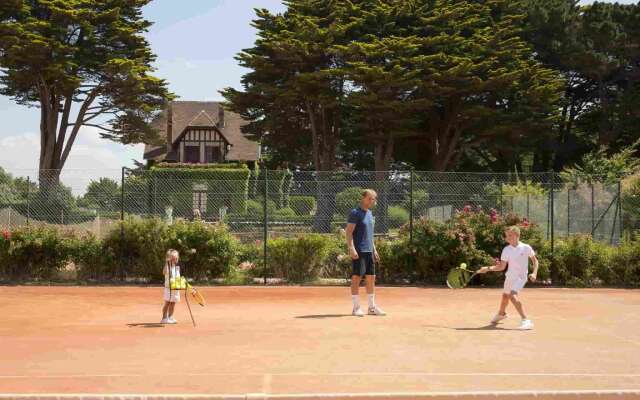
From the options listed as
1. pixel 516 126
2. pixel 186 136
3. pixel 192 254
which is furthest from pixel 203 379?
pixel 186 136

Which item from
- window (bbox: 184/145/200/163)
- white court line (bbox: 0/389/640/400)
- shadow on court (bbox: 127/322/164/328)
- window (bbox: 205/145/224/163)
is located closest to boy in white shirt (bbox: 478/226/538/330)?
white court line (bbox: 0/389/640/400)

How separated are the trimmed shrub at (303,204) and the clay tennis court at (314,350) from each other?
6737mm

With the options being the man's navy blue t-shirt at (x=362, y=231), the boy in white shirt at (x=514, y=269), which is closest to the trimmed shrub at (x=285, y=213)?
the man's navy blue t-shirt at (x=362, y=231)

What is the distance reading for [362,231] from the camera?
36.7 feet

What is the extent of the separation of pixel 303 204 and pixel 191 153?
150ft

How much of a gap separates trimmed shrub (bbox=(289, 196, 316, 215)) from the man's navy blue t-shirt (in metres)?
8.84

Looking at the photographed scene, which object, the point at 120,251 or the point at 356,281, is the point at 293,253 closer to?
the point at 120,251

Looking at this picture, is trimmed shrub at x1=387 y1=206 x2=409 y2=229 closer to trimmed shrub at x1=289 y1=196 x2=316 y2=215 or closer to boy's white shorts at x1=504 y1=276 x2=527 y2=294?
trimmed shrub at x1=289 y1=196 x2=316 y2=215

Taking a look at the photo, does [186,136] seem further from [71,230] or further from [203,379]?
[203,379]

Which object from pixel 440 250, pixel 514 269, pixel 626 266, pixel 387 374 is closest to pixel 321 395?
pixel 387 374

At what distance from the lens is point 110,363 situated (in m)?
7.28

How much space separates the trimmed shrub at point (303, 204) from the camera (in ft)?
66.2

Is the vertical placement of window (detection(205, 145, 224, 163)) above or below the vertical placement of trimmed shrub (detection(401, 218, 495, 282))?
above

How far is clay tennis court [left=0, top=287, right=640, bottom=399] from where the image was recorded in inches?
245
